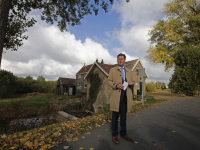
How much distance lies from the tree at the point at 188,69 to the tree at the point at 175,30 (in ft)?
6.03

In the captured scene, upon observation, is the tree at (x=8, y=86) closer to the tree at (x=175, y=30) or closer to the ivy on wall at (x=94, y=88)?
the ivy on wall at (x=94, y=88)

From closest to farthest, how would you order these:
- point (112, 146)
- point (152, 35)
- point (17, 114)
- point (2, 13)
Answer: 1. point (112, 146)
2. point (2, 13)
3. point (17, 114)
4. point (152, 35)

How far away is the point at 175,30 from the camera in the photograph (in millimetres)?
20172

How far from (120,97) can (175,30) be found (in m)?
22.3

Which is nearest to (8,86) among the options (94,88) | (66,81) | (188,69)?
(66,81)

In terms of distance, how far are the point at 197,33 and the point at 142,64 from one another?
409 inches

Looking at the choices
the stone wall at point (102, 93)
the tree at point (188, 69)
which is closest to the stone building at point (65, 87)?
the stone wall at point (102, 93)

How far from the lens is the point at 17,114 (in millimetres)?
12742

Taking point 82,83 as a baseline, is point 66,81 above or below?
above

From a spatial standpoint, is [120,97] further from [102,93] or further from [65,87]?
[65,87]

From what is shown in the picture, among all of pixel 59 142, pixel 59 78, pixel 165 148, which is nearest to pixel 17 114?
pixel 59 142

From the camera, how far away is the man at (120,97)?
3111 millimetres

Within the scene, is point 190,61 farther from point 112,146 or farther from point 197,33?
point 112,146

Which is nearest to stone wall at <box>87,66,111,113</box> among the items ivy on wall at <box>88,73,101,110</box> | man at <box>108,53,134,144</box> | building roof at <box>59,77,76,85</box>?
ivy on wall at <box>88,73,101,110</box>
